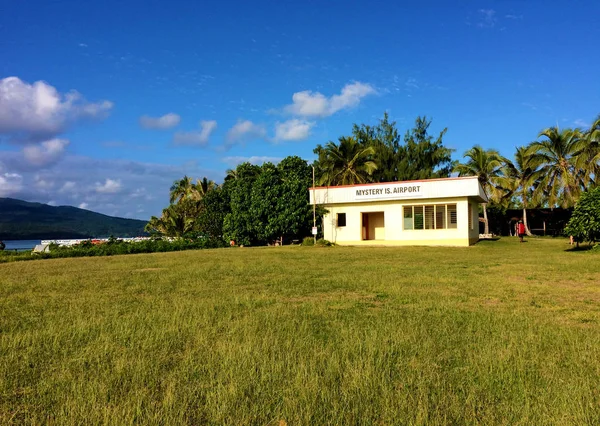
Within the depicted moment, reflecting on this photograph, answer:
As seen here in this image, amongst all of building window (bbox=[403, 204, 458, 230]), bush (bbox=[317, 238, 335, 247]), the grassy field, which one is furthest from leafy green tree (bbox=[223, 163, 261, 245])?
the grassy field

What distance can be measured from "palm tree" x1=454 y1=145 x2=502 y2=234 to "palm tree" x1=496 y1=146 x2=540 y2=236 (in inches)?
25.3

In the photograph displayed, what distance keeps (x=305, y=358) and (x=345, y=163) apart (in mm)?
32268

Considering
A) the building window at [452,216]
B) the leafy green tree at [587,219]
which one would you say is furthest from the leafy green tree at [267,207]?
the leafy green tree at [587,219]

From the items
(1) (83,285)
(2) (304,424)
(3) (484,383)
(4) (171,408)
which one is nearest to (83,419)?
(4) (171,408)

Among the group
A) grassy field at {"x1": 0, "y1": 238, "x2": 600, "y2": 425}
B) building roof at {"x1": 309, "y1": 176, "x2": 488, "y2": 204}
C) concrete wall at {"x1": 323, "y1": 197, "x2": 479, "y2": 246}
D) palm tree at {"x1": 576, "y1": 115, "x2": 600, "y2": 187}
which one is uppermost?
palm tree at {"x1": 576, "y1": 115, "x2": 600, "y2": 187}

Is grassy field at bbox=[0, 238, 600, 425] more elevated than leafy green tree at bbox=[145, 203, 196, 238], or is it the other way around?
leafy green tree at bbox=[145, 203, 196, 238]

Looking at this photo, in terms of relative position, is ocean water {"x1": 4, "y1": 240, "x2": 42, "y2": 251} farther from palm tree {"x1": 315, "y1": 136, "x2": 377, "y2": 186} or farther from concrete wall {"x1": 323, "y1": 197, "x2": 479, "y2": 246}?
palm tree {"x1": 315, "y1": 136, "x2": 377, "y2": 186}

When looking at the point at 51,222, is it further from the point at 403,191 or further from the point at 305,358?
the point at 305,358

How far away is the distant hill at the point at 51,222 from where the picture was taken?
12344 cm

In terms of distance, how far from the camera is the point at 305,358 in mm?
3824

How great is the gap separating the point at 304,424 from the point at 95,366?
224cm

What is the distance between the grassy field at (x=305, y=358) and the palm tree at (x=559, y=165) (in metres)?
28.8

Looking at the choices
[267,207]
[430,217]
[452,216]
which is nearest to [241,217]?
[267,207]

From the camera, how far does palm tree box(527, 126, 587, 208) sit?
31.8 m
